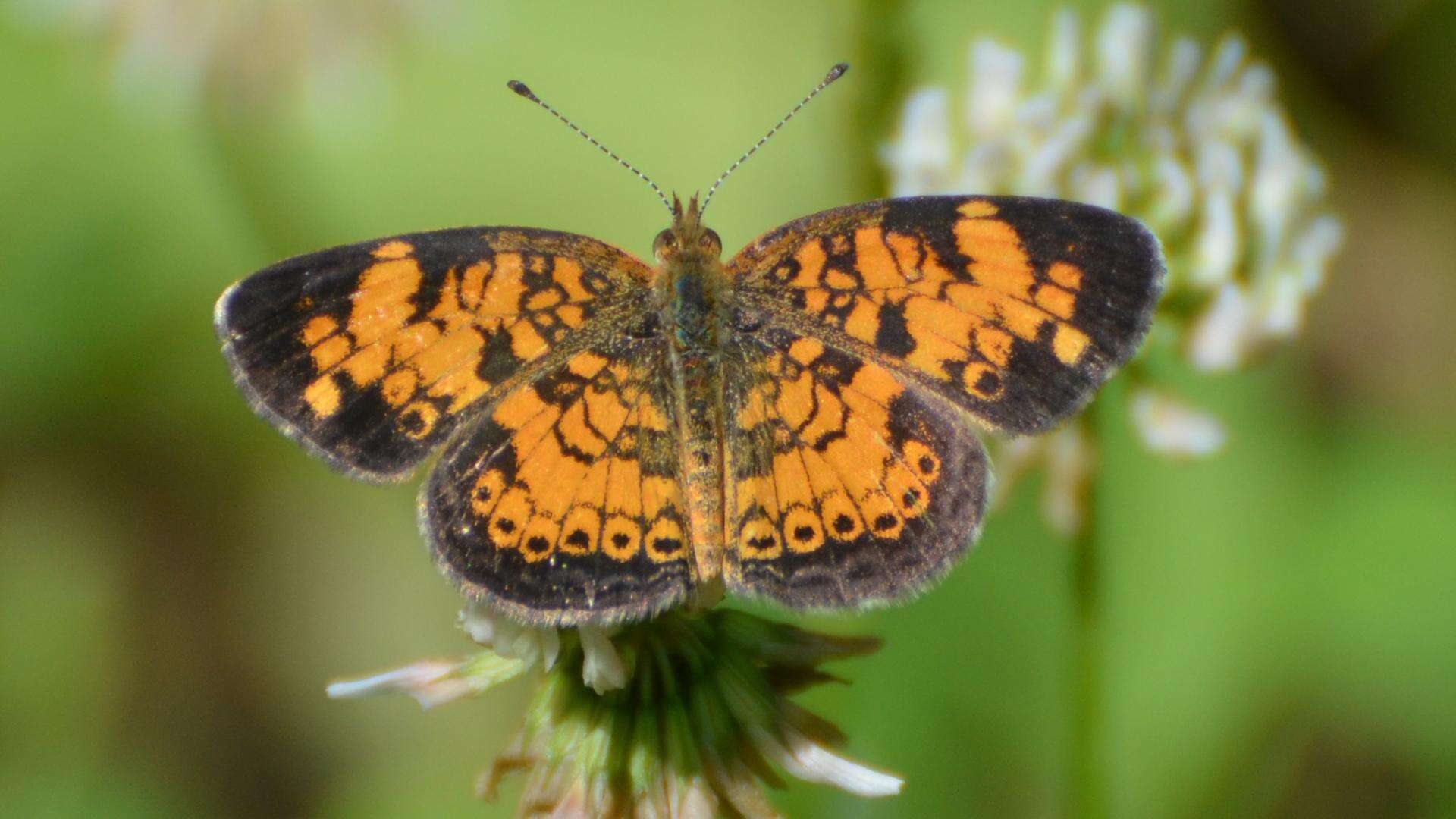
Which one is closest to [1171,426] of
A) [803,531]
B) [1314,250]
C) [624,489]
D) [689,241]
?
[1314,250]

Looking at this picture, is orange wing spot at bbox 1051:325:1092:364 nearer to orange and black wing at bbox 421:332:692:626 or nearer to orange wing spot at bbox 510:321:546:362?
orange and black wing at bbox 421:332:692:626

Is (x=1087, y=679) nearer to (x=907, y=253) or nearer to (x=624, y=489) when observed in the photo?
(x=907, y=253)

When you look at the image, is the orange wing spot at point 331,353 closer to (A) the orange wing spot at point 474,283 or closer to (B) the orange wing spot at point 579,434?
(A) the orange wing spot at point 474,283

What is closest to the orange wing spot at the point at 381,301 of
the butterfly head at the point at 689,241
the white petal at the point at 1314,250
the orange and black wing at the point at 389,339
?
the orange and black wing at the point at 389,339

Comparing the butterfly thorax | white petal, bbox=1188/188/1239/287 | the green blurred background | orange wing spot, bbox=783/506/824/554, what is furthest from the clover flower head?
white petal, bbox=1188/188/1239/287

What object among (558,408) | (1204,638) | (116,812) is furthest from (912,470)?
(116,812)

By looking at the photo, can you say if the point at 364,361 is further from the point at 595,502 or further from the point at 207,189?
the point at 207,189
